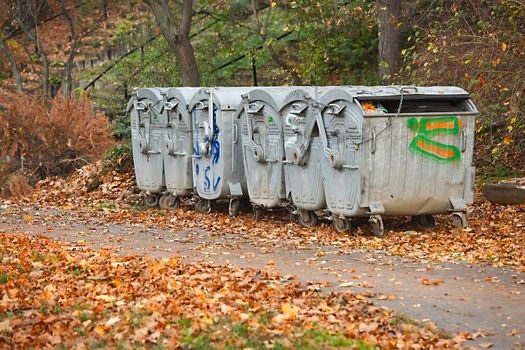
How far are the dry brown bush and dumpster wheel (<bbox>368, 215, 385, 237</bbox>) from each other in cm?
944

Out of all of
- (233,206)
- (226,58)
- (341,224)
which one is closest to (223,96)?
(233,206)

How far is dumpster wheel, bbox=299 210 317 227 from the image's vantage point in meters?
14.9

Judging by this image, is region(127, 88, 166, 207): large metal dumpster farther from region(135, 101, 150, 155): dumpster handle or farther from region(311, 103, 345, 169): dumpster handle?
region(311, 103, 345, 169): dumpster handle

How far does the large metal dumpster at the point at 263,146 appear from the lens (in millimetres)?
15227

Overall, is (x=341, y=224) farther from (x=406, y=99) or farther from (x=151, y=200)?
(x=151, y=200)

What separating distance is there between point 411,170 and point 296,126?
6.27ft

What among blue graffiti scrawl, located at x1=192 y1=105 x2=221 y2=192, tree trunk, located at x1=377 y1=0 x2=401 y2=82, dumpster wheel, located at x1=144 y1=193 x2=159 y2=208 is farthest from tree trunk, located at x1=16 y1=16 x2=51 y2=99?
blue graffiti scrawl, located at x1=192 y1=105 x2=221 y2=192

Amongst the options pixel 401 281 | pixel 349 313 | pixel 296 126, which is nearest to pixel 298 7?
pixel 296 126

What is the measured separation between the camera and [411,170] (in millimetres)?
13516

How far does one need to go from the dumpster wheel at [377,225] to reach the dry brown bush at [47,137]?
9.44 meters

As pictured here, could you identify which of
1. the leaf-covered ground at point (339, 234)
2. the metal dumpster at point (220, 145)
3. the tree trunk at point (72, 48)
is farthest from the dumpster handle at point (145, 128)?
the tree trunk at point (72, 48)

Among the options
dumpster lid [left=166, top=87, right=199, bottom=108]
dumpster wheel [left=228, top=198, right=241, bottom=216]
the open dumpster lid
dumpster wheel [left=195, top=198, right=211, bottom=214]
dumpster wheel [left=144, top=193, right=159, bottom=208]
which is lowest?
dumpster wheel [left=144, top=193, right=159, bottom=208]

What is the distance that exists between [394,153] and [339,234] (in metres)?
1.29

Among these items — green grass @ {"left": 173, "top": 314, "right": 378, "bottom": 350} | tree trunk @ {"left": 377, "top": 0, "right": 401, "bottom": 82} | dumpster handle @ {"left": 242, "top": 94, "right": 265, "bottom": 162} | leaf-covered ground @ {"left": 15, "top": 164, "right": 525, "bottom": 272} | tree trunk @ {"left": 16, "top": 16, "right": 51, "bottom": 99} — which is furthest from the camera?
tree trunk @ {"left": 16, "top": 16, "right": 51, "bottom": 99}
